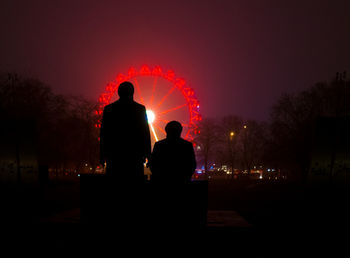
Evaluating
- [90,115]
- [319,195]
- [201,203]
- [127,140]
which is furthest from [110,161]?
[90,115]

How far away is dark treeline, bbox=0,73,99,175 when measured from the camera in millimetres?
22078

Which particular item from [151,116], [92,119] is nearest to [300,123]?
[151,116]

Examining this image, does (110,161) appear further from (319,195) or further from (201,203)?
(319,195)

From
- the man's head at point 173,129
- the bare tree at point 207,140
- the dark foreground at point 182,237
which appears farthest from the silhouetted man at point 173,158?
the bare tree at point 207,140

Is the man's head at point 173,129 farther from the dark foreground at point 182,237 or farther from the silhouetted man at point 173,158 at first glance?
the dark foreground at point 182,237

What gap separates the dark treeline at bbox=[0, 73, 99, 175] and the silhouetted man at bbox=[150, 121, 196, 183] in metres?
15.3

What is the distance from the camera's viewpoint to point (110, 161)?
156 inches

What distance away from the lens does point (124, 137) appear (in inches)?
156

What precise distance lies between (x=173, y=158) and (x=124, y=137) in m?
0.73

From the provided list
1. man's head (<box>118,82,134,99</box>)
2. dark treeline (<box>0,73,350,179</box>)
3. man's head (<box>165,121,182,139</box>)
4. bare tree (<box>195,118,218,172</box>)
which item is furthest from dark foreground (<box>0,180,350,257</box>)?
bare tree (<box>195,118,218,172</box>)

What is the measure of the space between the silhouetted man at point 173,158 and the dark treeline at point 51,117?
50.3 feet

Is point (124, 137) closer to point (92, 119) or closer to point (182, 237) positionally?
point (182, 237)

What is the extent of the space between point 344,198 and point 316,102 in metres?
17.6

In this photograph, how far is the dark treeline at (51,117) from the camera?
22.1 metres
